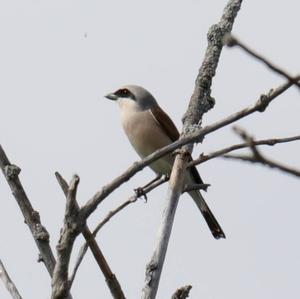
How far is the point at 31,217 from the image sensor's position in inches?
101

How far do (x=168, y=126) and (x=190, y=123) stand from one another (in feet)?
10.7

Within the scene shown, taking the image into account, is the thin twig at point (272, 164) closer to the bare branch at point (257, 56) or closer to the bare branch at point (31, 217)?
the bare branch at point (257, 56)

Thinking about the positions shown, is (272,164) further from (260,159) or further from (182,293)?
(182,293)

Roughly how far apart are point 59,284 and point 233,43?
39.4 inches

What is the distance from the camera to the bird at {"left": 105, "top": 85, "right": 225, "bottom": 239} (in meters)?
7.23

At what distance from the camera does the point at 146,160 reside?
198 centimetres

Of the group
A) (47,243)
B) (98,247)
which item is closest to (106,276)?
(98,247)

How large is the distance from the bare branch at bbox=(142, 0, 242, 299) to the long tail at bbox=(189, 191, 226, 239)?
2.56 meters

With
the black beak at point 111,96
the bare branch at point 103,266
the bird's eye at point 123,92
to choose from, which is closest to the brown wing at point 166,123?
the bird's eye at point 123,92

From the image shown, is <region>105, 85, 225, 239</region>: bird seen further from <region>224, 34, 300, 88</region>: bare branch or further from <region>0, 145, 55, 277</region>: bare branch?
<region>224, 34, 300, 88</region>: bare branch

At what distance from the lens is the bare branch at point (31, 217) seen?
2543 millimetres

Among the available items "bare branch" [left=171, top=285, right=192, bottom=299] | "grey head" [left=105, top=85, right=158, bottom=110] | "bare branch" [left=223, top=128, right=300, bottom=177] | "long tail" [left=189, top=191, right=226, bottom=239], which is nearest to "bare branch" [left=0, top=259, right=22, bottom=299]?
"bare branch" [left=171, top=285, right=192, bottom=299]

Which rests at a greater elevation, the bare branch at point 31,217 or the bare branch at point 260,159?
the bare branch at point 31,217

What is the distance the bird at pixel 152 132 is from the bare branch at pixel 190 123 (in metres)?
2.25
